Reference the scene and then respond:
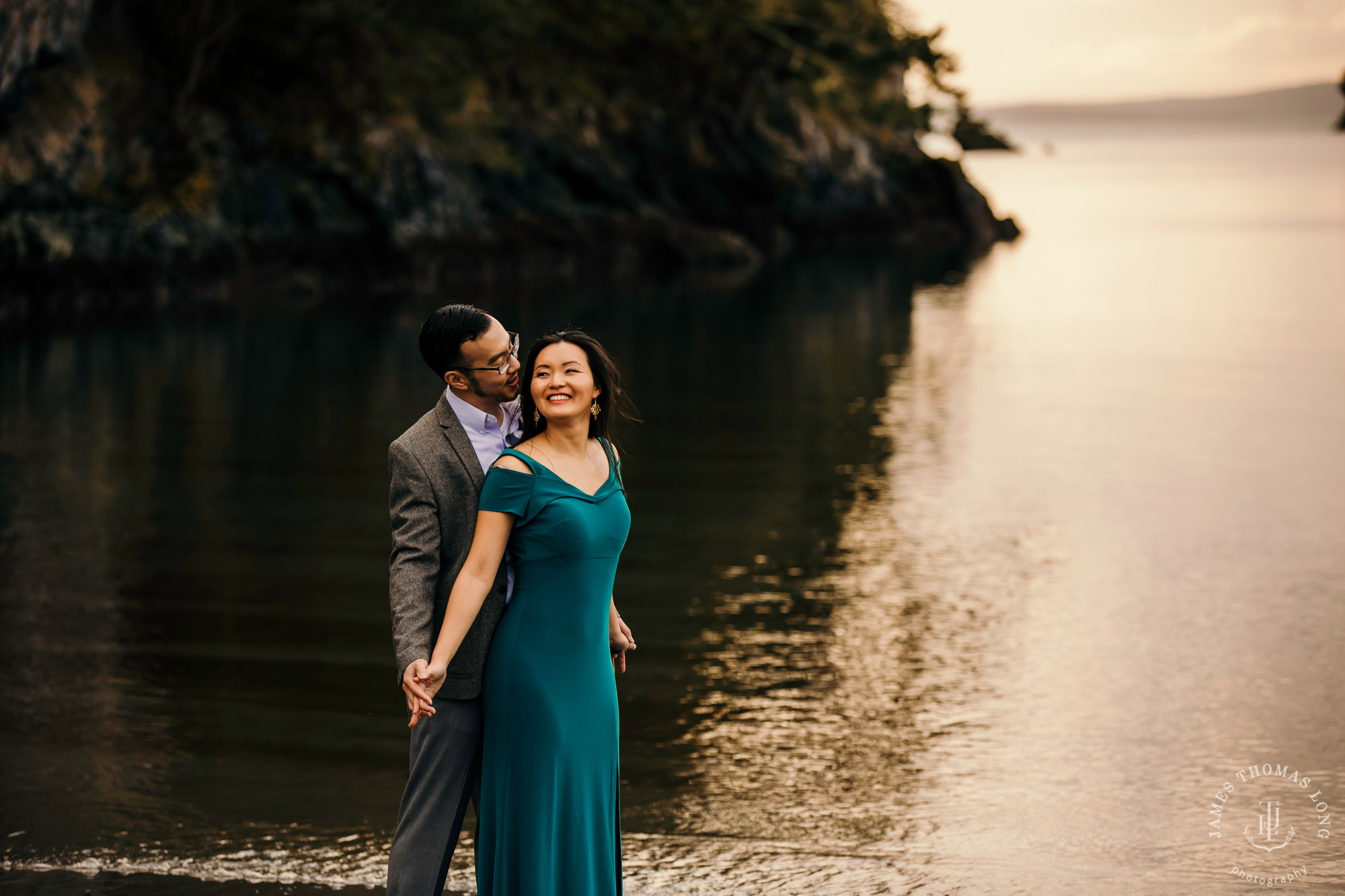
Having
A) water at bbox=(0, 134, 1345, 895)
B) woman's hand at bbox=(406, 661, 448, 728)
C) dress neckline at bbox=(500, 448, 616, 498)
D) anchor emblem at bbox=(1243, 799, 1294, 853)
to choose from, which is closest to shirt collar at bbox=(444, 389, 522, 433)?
dress neckline at bbox=(500, 448, 616, 498)

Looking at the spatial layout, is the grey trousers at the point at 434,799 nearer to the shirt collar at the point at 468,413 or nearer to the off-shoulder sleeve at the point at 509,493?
the off-shoulder sleeve at the point at 509,493

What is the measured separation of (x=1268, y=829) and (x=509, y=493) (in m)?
3.06

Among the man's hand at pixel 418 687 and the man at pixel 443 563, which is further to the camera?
the man at pixel 443 563

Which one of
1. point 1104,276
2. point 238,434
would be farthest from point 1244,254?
point 238,434

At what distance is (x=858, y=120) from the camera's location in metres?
54.9

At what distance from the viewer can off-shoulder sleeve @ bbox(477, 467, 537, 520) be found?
10.8 feet

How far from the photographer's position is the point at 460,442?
3.44 metres

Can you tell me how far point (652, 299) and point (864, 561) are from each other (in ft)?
61.3

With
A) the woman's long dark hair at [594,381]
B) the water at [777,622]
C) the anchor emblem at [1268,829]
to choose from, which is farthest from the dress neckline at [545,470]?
the anchor emblem at [1268,829]

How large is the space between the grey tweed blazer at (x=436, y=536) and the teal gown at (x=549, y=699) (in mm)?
53

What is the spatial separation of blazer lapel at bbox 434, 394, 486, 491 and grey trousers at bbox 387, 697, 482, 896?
54cm

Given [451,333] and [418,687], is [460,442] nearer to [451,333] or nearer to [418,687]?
[451,333]

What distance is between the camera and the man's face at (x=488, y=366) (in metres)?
3.45

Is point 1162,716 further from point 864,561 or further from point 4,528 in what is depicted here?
point 4,528
